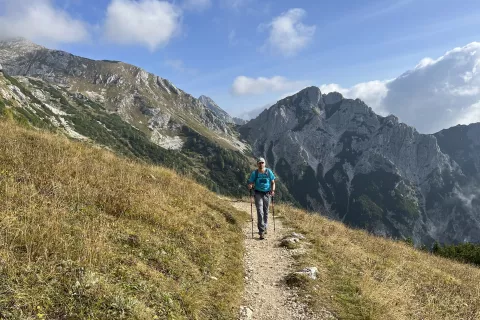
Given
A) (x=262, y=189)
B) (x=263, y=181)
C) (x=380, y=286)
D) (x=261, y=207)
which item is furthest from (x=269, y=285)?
(x=263, y=181)

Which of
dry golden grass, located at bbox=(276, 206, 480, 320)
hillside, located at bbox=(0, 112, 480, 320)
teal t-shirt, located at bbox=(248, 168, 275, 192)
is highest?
teal t-shirt, located at bbox=(248, 168, 275, 192)

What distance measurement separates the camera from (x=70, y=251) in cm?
632

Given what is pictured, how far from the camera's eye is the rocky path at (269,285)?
7949 mm

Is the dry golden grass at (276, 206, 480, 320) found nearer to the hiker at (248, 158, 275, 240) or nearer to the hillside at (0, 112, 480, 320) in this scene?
the hillside at (0, 112, 480, 320)

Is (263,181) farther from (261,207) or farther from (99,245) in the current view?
(99,245)

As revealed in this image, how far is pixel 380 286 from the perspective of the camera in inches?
386

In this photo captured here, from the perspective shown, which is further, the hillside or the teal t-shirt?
the teal t-shirt

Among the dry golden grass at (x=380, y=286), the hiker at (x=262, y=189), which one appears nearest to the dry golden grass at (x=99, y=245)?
the hiker at (x=262, y=189)

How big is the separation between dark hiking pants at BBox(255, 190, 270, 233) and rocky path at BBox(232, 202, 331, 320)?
668 millimetres

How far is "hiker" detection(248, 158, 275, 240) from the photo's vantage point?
49.2 feet

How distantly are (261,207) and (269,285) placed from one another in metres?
5.68

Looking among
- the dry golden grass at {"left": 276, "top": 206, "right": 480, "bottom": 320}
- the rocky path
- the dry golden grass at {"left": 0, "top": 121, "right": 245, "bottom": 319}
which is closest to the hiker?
the rocky path

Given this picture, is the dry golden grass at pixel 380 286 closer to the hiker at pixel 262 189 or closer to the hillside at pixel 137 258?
the hillside at pixel 137 258

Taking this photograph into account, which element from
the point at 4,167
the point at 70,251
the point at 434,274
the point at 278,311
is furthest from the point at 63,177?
the point at 434,274
